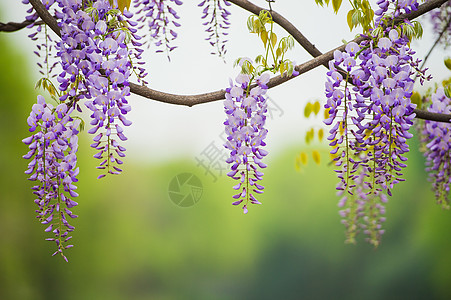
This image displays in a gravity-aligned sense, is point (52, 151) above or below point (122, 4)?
below

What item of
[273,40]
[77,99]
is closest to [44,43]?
[77,99]

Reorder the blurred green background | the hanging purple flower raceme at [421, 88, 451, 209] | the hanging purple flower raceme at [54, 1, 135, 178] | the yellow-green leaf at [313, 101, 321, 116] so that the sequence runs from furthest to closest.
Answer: the blurred green background
the yellow-green leaf at [313, 101, 321, 116]
the hanging purple flower raceme at [421, 88, 451, 209]
the hanging purple flower raceme at [54, 1, 135, 178]

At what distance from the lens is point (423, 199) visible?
262 centimetres

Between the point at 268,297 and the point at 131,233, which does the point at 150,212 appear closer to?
the point at 131,233

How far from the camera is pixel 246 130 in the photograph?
36.1 inches

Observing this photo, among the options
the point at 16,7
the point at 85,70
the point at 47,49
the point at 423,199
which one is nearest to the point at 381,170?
the point at 85,70

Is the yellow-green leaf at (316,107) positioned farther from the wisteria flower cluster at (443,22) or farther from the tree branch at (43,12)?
the tree branch at (43,12)

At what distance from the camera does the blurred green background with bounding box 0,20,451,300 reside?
252 cm

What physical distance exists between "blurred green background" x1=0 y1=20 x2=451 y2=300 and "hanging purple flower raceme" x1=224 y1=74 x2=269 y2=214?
157 cm

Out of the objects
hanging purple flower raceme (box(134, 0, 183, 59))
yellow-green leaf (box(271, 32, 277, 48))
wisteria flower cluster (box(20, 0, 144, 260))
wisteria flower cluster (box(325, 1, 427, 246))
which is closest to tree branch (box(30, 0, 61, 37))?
wisteria flower cluster (box(20, 0, 144, 260))

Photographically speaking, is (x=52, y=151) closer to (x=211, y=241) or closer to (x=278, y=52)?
(x=278, y=52)

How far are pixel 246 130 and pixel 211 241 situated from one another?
1.76 metres

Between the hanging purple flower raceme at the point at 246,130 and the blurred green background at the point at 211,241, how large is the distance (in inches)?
61.9

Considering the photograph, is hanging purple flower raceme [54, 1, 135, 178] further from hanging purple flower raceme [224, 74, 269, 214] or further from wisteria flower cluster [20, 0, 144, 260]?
hanging purple flower raceme [224, 74, 269, 214]
